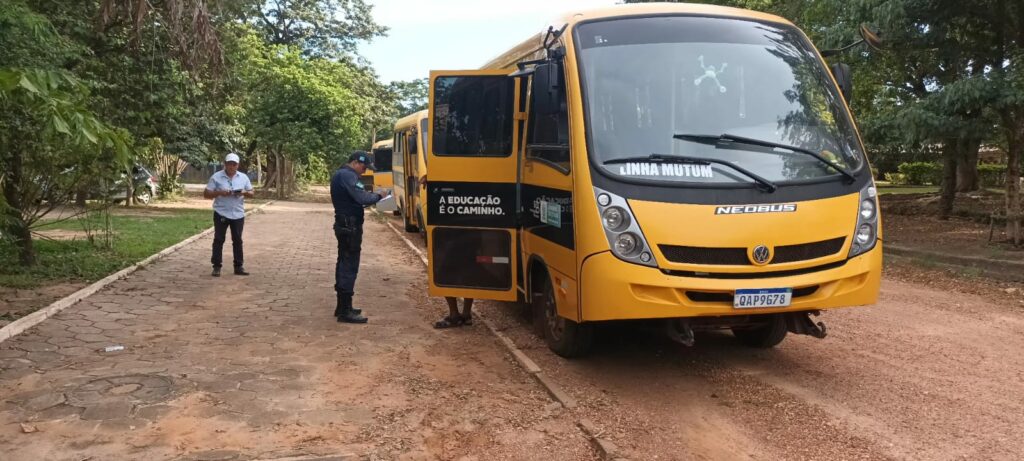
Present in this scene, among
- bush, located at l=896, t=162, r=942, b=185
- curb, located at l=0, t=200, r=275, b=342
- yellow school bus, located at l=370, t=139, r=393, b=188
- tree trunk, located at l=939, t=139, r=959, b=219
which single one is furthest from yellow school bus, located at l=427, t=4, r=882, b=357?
bush, located at l=896, t=162, r=942, b=185

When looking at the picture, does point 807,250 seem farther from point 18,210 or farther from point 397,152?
point 397,152

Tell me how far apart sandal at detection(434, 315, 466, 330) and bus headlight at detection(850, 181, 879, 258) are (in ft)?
12.0

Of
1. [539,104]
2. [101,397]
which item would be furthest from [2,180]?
[539,104]

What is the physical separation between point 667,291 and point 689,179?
748mm

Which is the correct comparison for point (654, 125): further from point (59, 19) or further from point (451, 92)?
point (59, 19)

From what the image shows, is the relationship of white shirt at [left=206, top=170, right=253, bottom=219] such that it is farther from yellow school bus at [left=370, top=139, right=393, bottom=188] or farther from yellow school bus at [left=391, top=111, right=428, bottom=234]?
yellow school bus at [left=370, top=139, right=393, bottom=188]

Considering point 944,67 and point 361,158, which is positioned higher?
point 944,67

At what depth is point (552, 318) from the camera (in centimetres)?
624

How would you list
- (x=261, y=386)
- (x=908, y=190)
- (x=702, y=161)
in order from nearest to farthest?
(x=702, y=161), (x=261, y=386), (x=908, y=190)

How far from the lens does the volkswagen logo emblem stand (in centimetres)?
485

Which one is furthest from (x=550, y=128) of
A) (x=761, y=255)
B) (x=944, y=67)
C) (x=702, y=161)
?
(x=944, y=67)

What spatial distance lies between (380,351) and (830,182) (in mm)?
3682

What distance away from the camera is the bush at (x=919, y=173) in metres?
34.6

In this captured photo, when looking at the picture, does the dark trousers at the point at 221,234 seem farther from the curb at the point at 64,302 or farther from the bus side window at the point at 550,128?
the bus side window at the point at 550,128
